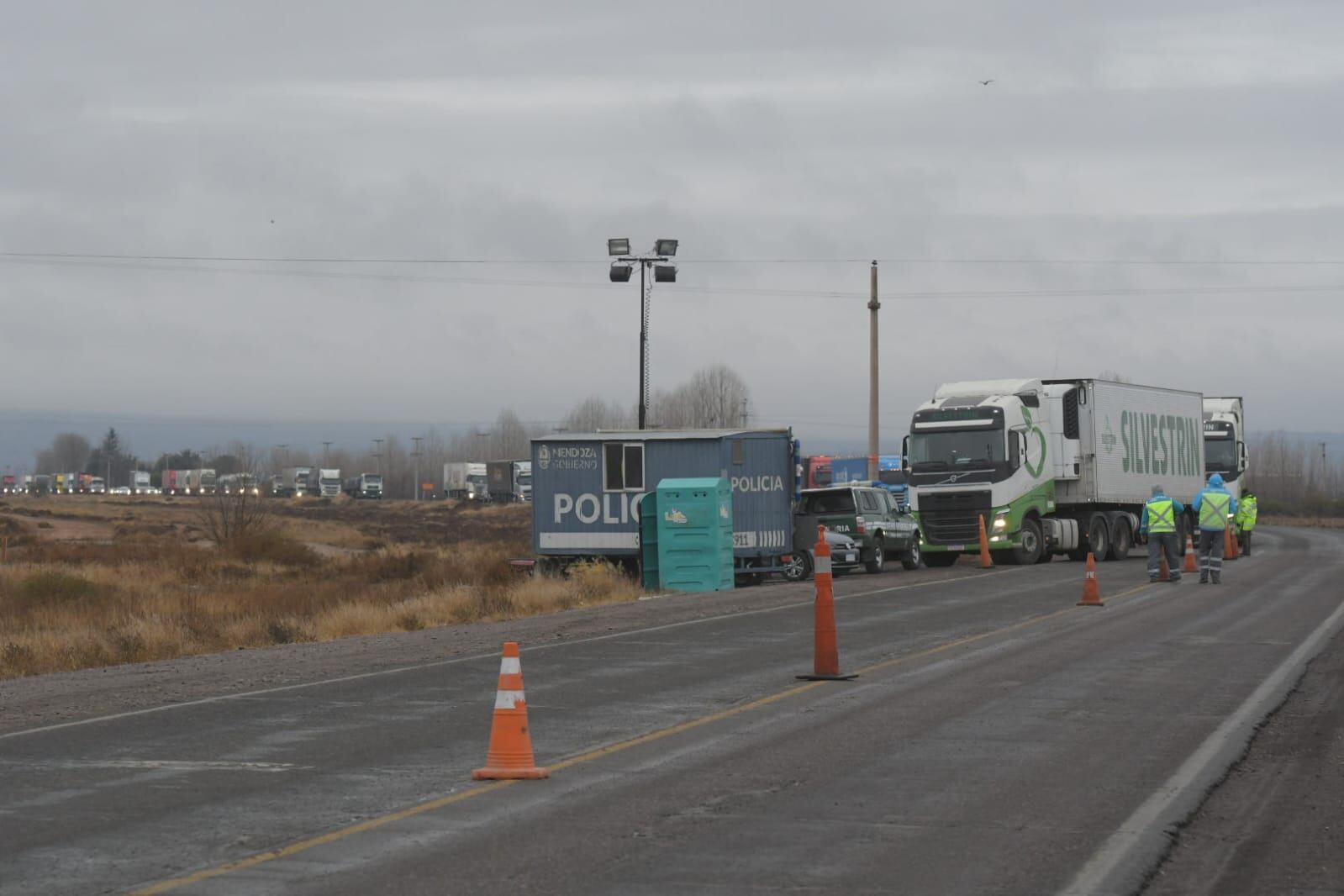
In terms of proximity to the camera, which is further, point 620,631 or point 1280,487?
point 1280,487

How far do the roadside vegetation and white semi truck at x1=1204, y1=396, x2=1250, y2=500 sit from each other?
21487 millimetres

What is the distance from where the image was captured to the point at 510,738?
9.77 metres

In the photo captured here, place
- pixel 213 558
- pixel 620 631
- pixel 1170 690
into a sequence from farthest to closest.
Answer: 1. pixel 213 558
2. pixel 620 631
3. pixel 1170 690

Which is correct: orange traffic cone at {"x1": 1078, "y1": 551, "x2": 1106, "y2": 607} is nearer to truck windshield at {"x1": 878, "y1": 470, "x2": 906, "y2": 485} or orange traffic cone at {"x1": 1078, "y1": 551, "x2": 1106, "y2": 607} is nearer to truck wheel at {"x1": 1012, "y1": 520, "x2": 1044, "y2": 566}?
truck wheel at {"x1": 1012, "y1": 520, "x2": 1044, "y2": 566}

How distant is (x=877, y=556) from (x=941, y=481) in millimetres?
2401

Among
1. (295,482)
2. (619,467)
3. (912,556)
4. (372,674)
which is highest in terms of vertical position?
(295,482)

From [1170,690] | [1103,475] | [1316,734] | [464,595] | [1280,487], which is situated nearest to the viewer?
[1316,734]

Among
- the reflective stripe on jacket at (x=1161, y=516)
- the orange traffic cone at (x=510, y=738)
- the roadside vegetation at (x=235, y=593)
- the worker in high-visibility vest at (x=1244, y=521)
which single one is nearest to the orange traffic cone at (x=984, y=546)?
the reflective stripe on jacket at (x=1161, y=516)

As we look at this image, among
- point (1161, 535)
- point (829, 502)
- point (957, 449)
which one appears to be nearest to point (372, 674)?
point (1161, 535)

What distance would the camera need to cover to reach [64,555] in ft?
170

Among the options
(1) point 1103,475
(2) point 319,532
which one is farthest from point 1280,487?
(1) point 1103,475

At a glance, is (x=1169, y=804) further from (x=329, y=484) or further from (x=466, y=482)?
(x=329, y=484)

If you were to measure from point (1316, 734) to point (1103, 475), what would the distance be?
28.1 meters

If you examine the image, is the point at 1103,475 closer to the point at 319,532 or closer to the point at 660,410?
the point at 319,532
